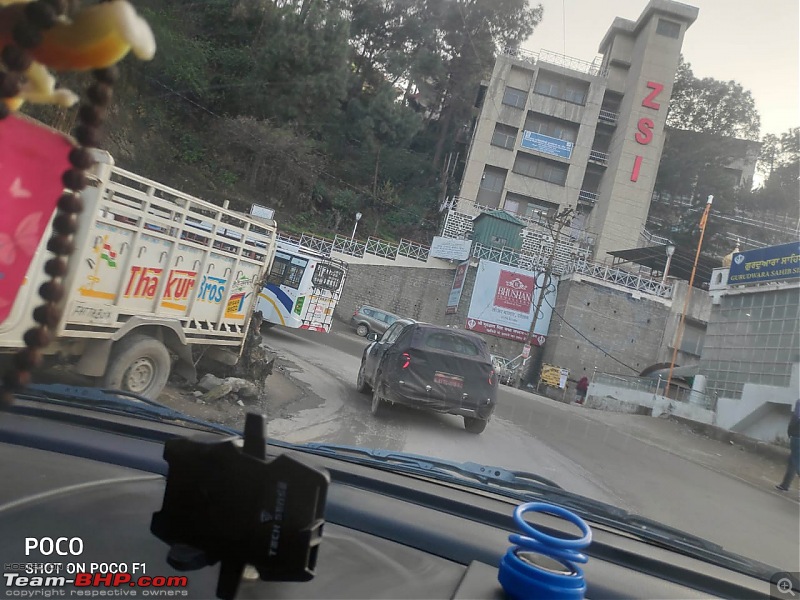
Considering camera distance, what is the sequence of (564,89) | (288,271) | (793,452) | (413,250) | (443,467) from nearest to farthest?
(443,467) < (793,452) < (288,271) < (413,250) < (564,89)

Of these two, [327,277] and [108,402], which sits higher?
[327,277]

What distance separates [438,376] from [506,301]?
1495 cm

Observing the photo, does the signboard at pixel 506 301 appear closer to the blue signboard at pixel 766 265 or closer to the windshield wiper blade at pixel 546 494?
the blue signboard at pixel 766 265

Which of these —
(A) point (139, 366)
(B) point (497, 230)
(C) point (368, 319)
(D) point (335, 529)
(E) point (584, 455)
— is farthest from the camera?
(B) point (497, 230)

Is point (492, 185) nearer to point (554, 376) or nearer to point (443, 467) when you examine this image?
point (554, 376)

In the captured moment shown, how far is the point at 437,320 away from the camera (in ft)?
64.2

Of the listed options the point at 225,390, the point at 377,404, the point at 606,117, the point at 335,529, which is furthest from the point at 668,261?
the point at 335,529

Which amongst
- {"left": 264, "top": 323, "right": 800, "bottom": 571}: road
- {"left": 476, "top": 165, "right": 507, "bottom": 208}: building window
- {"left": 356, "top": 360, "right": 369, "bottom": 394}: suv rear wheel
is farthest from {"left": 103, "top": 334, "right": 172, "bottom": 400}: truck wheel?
{"left": 476, "top": 165, "right": 507, "bottom": 208}: building window

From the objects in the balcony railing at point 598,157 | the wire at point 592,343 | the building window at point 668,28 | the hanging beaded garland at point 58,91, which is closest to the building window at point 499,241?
the wire at point 592,343

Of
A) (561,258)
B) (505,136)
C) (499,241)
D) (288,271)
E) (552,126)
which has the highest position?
(552,126)

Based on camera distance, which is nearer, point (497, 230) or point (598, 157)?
point (497, 230)

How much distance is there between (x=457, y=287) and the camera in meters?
19.7

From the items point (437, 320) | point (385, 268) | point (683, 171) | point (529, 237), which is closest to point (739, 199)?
point (683, 171)

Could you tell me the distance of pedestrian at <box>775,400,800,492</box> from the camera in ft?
32.2
